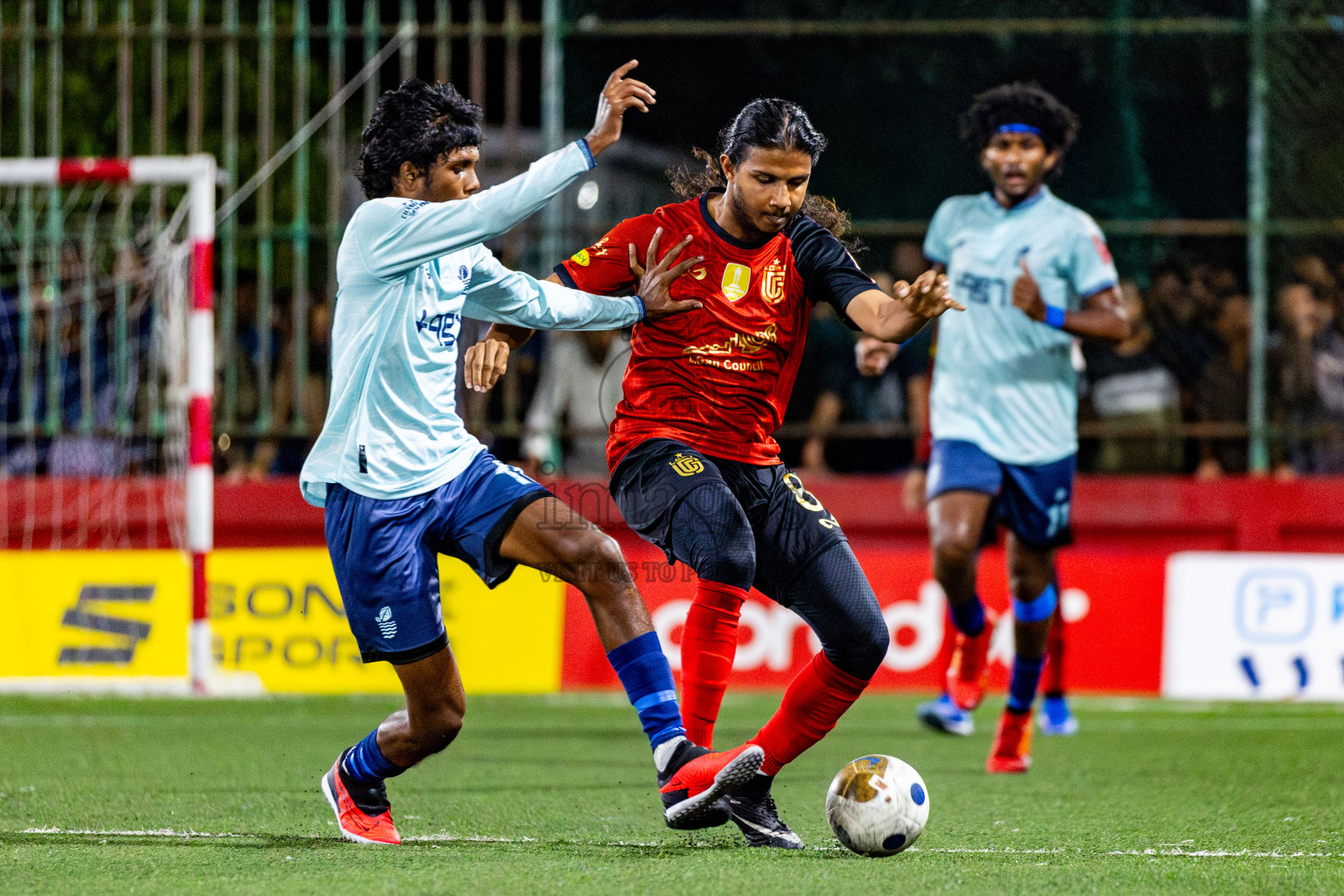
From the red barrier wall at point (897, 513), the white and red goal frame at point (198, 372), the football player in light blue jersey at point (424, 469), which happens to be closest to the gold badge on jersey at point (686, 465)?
the football player in light blue jersey at point (424, 469)

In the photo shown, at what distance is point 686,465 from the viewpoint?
4277 millimetres

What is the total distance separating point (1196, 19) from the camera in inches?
409

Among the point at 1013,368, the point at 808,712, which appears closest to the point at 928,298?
the point at 808,712

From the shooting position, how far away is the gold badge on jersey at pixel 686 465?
4258mm

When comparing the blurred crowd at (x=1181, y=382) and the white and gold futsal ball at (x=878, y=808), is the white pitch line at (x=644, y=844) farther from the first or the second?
the blurred crowd at (x=1181, y=382)

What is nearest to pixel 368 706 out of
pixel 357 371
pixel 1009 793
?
pixel 1009 793

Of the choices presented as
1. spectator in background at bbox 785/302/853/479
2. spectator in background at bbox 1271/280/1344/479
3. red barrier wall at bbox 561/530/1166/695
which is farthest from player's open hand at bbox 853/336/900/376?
spectator in background at bbox 1271/280/1344/479

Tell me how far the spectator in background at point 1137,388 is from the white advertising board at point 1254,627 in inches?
42.8

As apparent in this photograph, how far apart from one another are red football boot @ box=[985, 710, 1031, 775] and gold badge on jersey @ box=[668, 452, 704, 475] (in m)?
2.20

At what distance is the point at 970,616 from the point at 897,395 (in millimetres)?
3651

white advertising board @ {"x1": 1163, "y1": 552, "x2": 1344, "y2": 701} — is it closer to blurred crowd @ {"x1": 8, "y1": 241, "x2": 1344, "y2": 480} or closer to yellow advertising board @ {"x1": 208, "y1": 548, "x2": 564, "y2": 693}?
blurred crowd @ {"x1": 8, "y1": 241, "x2": 1344, "y2": 480}

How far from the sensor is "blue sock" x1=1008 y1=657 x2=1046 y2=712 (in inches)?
238

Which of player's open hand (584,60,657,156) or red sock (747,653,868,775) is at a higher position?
player's open hand (584,60,657,156)

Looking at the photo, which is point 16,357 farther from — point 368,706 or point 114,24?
point 368,706
